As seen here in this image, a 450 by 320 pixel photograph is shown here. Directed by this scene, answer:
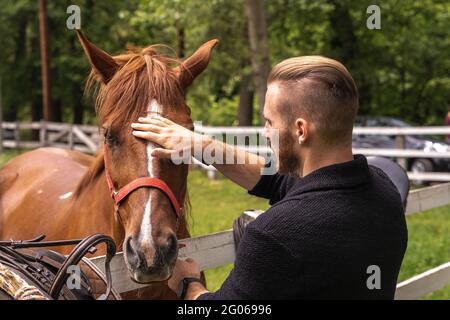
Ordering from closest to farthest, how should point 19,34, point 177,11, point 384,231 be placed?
point 384,231, point 177,11, point 19,34

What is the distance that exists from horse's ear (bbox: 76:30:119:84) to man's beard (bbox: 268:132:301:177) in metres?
1.32

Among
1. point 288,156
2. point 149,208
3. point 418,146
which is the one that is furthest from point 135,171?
point 418,146

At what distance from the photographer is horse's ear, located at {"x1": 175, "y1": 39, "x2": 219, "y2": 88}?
2.96 m

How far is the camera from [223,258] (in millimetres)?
3258

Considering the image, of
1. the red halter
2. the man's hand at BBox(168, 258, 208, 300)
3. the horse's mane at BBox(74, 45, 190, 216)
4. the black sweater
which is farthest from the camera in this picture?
the horse's mane at BBox(74, 45, 190, 216)

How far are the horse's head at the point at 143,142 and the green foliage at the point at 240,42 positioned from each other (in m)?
10.5

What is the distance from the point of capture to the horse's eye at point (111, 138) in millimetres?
2658

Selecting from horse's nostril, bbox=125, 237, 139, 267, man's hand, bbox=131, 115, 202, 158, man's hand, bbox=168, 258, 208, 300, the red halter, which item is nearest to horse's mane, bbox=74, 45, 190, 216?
man's hand, bbox=131, 115, 202, 158

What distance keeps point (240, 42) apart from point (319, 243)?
49.3ft

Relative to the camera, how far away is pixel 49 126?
2245cm

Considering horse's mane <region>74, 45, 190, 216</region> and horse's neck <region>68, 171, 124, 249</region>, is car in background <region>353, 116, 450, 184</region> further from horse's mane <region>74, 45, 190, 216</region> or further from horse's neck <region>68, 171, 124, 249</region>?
horse's mane <region>74, 45, 190, 216</region>
